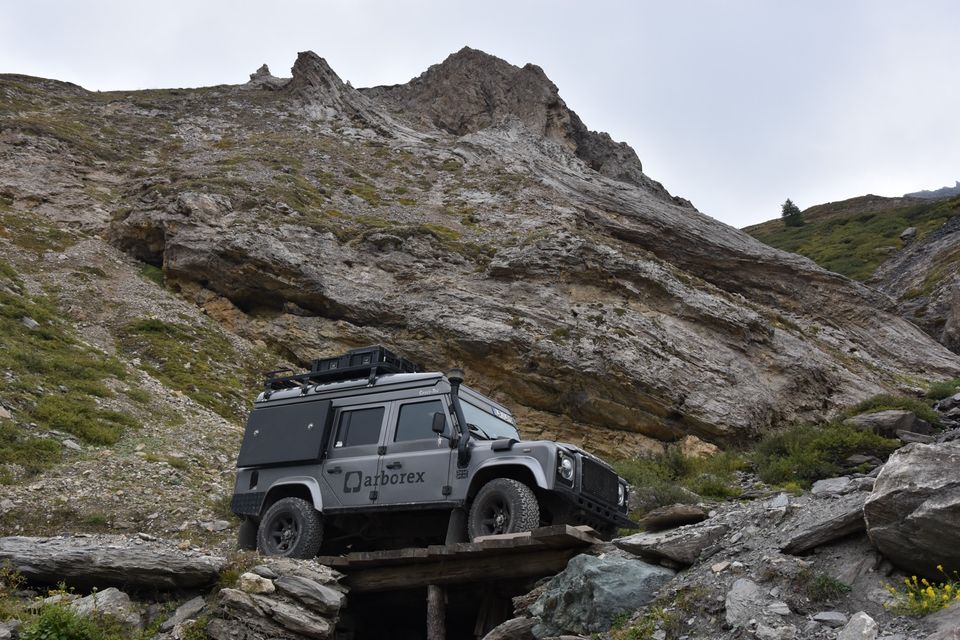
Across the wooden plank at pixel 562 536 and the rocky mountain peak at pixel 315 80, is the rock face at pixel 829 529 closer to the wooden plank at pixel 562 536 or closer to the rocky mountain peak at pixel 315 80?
the wooden plank at pixel 562 536

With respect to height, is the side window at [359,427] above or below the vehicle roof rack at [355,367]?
below

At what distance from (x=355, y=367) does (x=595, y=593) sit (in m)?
5.58

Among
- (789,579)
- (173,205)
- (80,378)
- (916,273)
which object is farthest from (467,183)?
(789,579)

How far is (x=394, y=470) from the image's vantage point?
10.3 meters

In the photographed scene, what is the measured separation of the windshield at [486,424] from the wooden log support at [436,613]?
214cm

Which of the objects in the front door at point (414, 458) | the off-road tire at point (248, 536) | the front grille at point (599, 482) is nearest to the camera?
the front grille at point (599, 482)

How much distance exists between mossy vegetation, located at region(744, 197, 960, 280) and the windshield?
45.2 meters

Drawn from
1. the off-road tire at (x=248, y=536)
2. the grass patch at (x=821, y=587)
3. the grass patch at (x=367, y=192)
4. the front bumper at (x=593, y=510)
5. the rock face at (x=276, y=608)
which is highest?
the grass patch at (x=367, y=192)

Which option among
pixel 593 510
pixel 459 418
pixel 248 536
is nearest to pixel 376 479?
pixel 459 418

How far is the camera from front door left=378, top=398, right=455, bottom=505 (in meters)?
9.91

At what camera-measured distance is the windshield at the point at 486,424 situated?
10.5 metres

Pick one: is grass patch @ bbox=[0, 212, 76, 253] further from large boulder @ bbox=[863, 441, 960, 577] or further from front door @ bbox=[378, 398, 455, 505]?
large boulder @ bbox=[863, 441, 960, 577]

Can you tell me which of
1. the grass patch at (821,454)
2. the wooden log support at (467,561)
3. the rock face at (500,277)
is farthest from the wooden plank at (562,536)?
the rock face at (500,277)

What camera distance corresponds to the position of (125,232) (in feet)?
91.8
